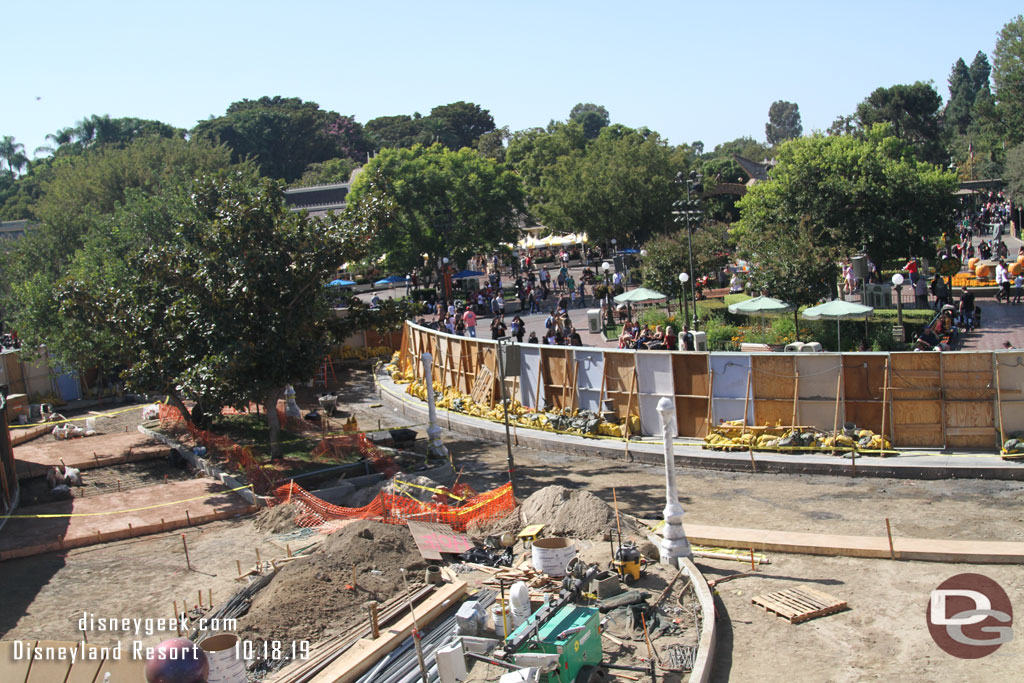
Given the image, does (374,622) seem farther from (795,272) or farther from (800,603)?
(795,272)

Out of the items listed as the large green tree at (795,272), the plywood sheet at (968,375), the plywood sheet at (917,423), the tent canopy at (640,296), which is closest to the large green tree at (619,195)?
the tent canopy at (640,296)

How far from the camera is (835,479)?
1841 cm

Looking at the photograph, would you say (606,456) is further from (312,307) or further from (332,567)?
(332,567)

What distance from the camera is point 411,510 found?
1739 centimetres

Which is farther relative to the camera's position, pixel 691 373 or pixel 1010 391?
pixel 691 373

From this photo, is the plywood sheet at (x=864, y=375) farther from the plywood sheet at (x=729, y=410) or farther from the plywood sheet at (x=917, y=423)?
the plywood sheet at (x=729, y=410)

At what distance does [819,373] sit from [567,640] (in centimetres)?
1213

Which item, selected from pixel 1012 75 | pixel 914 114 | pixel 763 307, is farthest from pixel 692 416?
pixel 914 114

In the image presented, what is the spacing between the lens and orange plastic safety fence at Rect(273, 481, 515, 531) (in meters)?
16.9

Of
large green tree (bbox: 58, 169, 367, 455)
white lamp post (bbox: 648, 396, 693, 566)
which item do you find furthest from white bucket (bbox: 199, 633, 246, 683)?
large green tree (bbox: 58, 169, 367, 455)

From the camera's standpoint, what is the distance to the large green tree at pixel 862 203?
113ft

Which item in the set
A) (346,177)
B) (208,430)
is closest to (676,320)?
(208,430)

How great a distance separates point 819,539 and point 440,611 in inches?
257

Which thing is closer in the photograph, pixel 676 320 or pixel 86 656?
pixel 86 656
